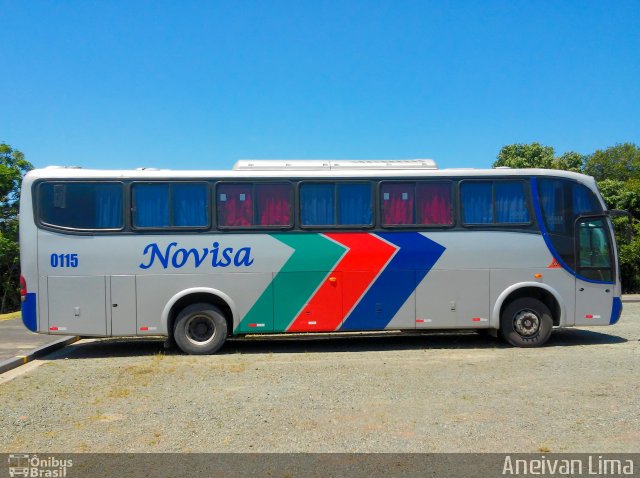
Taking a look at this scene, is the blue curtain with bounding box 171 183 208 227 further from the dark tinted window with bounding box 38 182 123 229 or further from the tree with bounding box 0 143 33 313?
the tree with bounding box 0 143 33 313

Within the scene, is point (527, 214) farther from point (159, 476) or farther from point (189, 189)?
point (159, 476)

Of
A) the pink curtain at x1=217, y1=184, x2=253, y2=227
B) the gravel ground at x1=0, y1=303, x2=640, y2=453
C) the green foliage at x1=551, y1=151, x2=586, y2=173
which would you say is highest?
the green foliage at x1=551, y1=151, x2=586, y2=173

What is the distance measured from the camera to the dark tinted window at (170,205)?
→ 9844 millimetres

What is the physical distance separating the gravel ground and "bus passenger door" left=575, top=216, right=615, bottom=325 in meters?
0.63

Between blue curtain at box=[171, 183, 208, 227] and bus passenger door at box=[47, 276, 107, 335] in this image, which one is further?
blue curtain at box=[171, 183, 208, 227]

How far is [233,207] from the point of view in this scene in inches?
393

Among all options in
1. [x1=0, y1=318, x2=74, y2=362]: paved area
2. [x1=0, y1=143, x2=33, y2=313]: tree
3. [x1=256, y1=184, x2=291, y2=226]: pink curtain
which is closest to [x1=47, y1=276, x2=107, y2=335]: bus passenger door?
[x1=0, y1=318, x2=74, y2=362]: paved area

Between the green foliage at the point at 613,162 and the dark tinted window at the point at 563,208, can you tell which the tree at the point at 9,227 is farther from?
the green foliage at the point at 613,162

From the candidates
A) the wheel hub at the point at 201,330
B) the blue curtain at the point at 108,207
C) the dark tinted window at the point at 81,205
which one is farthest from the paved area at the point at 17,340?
the wheel hub at the point at 201,330

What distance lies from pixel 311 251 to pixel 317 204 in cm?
90

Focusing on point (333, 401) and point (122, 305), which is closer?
point (333, 401)

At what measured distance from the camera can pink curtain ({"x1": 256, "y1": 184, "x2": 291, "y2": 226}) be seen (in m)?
10.0

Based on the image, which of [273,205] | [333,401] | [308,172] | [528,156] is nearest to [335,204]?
[308,172]

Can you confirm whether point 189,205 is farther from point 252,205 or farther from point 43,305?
point 43,305
